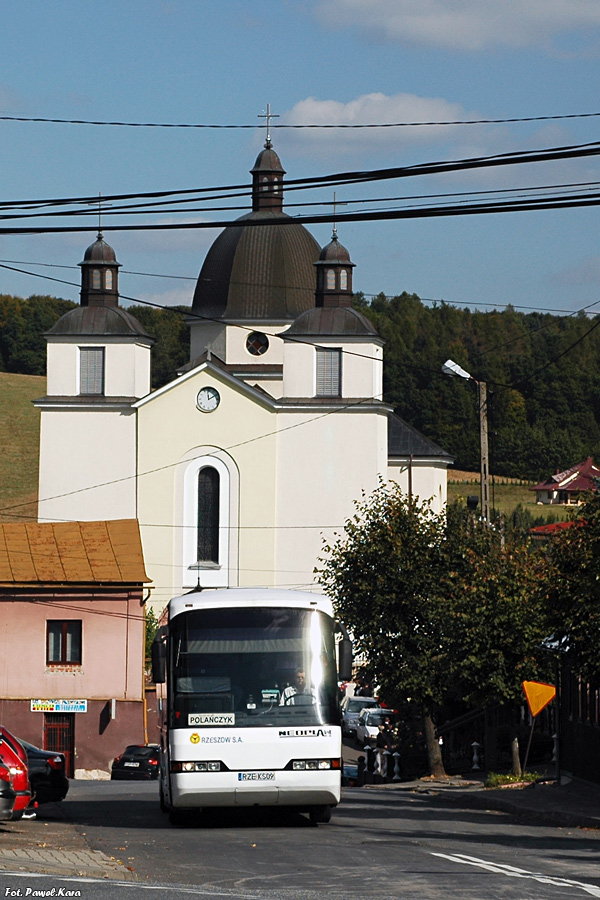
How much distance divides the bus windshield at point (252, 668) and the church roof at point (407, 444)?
4853cm

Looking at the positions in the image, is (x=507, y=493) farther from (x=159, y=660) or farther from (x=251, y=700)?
(x=251, y=700)

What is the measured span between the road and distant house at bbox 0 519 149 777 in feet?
67.6

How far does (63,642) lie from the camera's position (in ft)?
131

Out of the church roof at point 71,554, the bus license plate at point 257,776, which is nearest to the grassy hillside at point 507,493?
the church roof at point 71,554

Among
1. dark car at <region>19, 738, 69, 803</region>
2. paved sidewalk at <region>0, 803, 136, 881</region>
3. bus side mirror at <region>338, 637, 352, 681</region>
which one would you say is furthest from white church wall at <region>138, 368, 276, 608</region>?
bus side mirror at <region>338, 637, 352, 681</region>

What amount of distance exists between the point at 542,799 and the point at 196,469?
123 ft

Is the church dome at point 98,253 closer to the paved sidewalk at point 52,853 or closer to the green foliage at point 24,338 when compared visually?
the paved sidewalk at point 52,853

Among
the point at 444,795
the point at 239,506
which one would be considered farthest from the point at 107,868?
the point at 239,506

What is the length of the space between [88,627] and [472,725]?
11.3 m

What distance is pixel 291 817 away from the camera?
1702 cm

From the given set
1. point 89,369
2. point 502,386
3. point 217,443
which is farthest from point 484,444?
point 502,386

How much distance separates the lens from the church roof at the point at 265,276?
61469 mm

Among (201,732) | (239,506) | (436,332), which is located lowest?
(201,732)

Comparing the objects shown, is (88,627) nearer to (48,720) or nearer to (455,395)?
(48,720)
